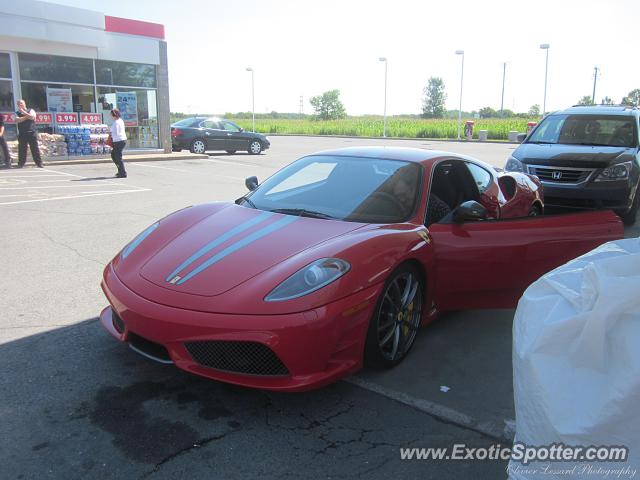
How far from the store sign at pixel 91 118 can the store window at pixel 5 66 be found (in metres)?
2.27

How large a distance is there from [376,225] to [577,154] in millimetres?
5536

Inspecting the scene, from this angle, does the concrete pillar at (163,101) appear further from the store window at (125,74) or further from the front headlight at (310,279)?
the front headlight at (310,279)

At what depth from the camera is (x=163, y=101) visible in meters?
19.5

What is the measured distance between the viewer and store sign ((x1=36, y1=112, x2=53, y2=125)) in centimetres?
1619

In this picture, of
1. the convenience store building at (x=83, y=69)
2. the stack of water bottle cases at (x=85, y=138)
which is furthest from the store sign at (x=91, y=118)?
the stack of water bottle cases at (x=85, y=138)

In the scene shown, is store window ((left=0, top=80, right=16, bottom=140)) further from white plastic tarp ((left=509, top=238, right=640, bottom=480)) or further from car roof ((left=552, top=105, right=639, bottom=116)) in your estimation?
white plastic tarp ((left=509, top=238, right=640, bottom=480))

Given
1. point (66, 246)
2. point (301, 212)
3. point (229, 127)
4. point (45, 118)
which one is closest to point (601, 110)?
point (301, 212)

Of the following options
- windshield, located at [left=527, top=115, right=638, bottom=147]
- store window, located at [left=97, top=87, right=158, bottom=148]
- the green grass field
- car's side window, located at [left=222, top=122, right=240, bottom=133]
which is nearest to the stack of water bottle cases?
store window, located at [left=97, top=87, right=158, bottom=148]

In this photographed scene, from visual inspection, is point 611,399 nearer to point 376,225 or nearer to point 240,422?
point 240,422

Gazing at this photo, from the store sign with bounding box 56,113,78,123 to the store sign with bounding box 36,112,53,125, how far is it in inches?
7.7

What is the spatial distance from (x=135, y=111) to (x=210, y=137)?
3.08 m

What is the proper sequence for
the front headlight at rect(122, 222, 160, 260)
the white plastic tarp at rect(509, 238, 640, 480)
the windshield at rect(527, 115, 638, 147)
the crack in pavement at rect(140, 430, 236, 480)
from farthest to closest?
1. the windshield at rect(527, 115, 638, 147)
2. the front headlight at rect(122, 222, 160, 260)
3. the crack in pavement at rect(140, 430, 236, 480)
4. the white plastic tarp at rect(509, 238, 640, 480)

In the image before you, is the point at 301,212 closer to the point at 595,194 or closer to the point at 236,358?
the point at 236,358

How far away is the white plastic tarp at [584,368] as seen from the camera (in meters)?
1.67
